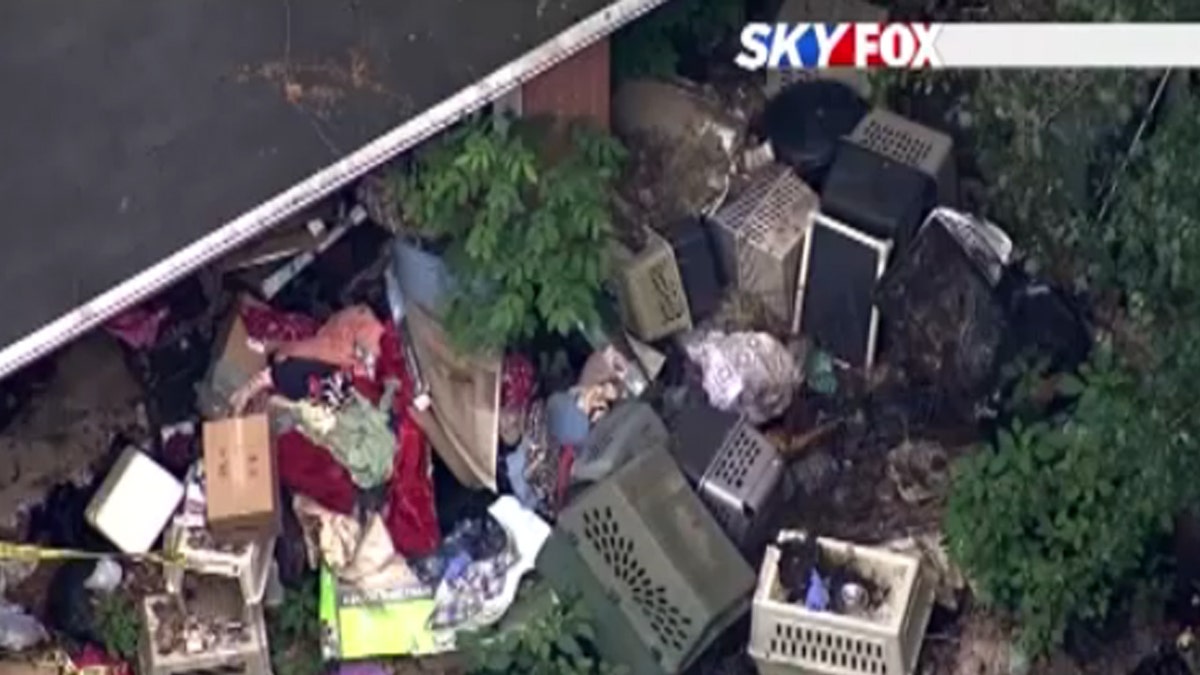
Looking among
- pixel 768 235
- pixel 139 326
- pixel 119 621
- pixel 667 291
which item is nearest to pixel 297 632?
pixel 119 621

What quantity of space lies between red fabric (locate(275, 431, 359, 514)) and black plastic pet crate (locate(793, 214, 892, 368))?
170 cm

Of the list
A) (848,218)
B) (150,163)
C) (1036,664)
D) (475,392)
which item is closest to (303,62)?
(150,163)

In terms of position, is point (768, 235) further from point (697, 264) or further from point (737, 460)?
point (737, 460)

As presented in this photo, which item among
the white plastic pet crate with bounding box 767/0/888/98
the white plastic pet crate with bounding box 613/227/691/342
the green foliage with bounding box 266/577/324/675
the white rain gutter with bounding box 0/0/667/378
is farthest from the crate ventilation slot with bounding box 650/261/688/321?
the green foliage with bounding box 266/577/324/675

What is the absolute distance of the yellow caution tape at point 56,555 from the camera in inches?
401

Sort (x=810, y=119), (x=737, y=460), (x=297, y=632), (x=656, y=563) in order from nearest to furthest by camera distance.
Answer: (x=656, y=563) < (x=737, y=460) < (x=297, y=632) < (x=810, y=119)

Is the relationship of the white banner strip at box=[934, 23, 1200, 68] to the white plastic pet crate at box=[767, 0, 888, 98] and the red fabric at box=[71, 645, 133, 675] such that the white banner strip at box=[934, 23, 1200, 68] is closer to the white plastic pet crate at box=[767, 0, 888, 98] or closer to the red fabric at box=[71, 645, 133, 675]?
the white plastic pet crate at box=[767, 0, 888, 98]

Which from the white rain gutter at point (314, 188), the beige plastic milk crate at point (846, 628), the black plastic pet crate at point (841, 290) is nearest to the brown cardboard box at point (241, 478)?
the white rain gutter at point (314, 188)

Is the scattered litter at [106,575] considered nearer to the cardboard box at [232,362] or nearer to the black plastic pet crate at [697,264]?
the cardboard box at [232,362]

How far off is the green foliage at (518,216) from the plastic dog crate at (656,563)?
0.61 m

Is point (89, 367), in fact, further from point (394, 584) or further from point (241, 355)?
point (394, 584)

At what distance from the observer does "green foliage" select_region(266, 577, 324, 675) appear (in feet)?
34.3

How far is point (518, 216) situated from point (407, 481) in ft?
3.38

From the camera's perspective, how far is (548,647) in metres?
10.1
